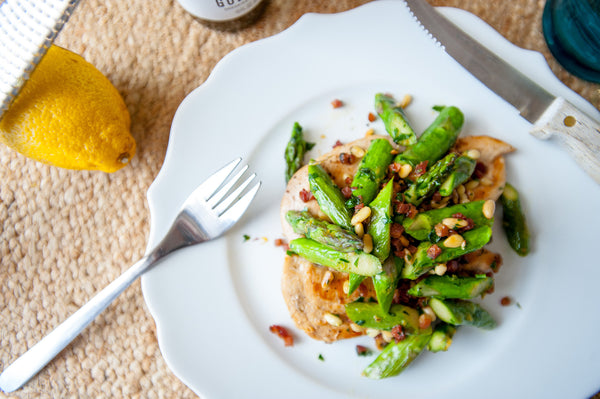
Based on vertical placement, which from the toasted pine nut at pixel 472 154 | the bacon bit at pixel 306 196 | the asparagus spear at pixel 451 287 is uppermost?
the toasted pine nut at pixel 472 154

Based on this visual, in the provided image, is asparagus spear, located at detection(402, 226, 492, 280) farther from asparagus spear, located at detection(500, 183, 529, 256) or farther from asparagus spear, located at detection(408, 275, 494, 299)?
asparagus spear, located at detection(500, 183, 529, 256)

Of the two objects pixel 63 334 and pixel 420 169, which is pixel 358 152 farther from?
pixel 63 334

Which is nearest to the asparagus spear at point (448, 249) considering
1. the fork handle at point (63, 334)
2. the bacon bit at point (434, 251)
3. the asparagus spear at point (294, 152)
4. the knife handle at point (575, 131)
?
the bacon bit at point (434, 251)

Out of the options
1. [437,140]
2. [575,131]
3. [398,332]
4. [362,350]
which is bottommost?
[362,350]

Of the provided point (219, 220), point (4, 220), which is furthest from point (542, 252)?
point (4, 220)

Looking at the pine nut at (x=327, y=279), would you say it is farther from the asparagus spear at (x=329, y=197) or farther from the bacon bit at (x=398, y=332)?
the bacon bit at (x=398, y=332)

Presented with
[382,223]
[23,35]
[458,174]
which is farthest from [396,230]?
[23,35]
